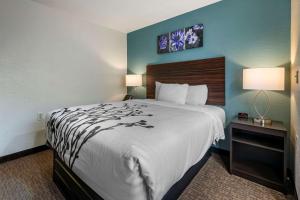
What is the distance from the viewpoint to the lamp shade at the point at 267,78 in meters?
1.69

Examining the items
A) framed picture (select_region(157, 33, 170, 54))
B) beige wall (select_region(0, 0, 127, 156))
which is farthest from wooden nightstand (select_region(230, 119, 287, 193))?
beige wall (select_region(0, 0, 127, 156))

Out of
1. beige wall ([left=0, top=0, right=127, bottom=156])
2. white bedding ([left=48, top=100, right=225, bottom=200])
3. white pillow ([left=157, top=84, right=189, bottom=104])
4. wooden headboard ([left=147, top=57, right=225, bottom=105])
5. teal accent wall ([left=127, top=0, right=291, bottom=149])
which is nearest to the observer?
white bedding ([left=48, top=100, right=225, bottom=200])

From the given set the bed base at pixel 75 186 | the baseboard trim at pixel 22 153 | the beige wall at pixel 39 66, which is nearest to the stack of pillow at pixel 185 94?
the bed base at pixel 75 186

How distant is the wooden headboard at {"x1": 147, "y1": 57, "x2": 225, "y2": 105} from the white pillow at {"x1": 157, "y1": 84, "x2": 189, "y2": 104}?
0.25 meters

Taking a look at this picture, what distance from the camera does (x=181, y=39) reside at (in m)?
2.88

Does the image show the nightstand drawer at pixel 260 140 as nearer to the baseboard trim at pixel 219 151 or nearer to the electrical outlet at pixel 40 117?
the baseboard trim at pixel 219 151

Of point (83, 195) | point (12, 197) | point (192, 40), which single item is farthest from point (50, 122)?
point (192, 40)

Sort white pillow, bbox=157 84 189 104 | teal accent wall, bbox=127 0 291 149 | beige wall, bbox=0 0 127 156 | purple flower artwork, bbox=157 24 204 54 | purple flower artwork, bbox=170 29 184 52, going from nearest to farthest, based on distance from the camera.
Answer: teal accent wall, bbox=127 0 291 149
beige wall, bbox=0 0 127 156
white pillow, bbox=157 84 189 104
purple flower artwork, bbox=157 24 204 54
purple flower artwork, bbox=170 29 184 52

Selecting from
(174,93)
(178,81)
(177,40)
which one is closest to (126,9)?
(177,40)

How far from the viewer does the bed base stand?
1.22 metres

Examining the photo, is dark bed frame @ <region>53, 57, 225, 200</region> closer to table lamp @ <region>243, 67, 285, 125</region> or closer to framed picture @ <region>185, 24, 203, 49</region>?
framed picture @ <region>185, 24, 203, 49</region>

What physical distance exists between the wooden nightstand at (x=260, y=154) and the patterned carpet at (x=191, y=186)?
0.10m

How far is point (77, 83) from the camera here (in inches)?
120

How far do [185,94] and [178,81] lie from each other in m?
0.45
